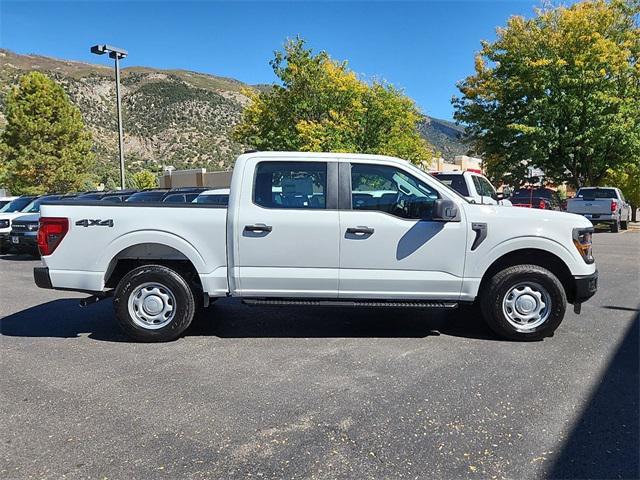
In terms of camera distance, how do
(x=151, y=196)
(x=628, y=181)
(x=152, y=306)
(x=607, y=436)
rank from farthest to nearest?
(x=628, y=181)
(x=151, y=196)
(x=152, y=306)
(x=607, y=436)

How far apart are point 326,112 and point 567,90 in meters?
11.0

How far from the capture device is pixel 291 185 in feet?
17.7

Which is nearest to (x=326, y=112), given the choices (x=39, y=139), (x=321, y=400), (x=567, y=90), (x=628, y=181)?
(x=567, y=90)

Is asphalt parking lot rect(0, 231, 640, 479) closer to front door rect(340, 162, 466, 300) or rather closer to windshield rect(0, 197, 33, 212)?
front door rect(340, 162, 466, 300)

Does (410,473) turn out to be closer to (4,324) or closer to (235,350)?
(235,350)

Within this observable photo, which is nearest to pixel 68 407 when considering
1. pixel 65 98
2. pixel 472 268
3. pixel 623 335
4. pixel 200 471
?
pixel 200 471

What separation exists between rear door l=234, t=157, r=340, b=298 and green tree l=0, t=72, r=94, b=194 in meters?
33.3

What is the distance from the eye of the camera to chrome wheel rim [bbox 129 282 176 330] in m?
5.41

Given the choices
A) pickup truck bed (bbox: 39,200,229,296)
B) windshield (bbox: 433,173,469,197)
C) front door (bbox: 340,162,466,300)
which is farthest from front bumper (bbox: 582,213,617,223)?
pickup truck bed (bbox: 39,200,229,296)

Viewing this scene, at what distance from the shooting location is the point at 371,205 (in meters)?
5.38

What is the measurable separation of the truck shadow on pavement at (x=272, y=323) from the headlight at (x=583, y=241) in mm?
1280

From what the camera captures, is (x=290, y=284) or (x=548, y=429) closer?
(x=548, y=429)

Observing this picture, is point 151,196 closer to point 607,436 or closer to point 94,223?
point 94,223

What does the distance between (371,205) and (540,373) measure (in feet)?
7.37
